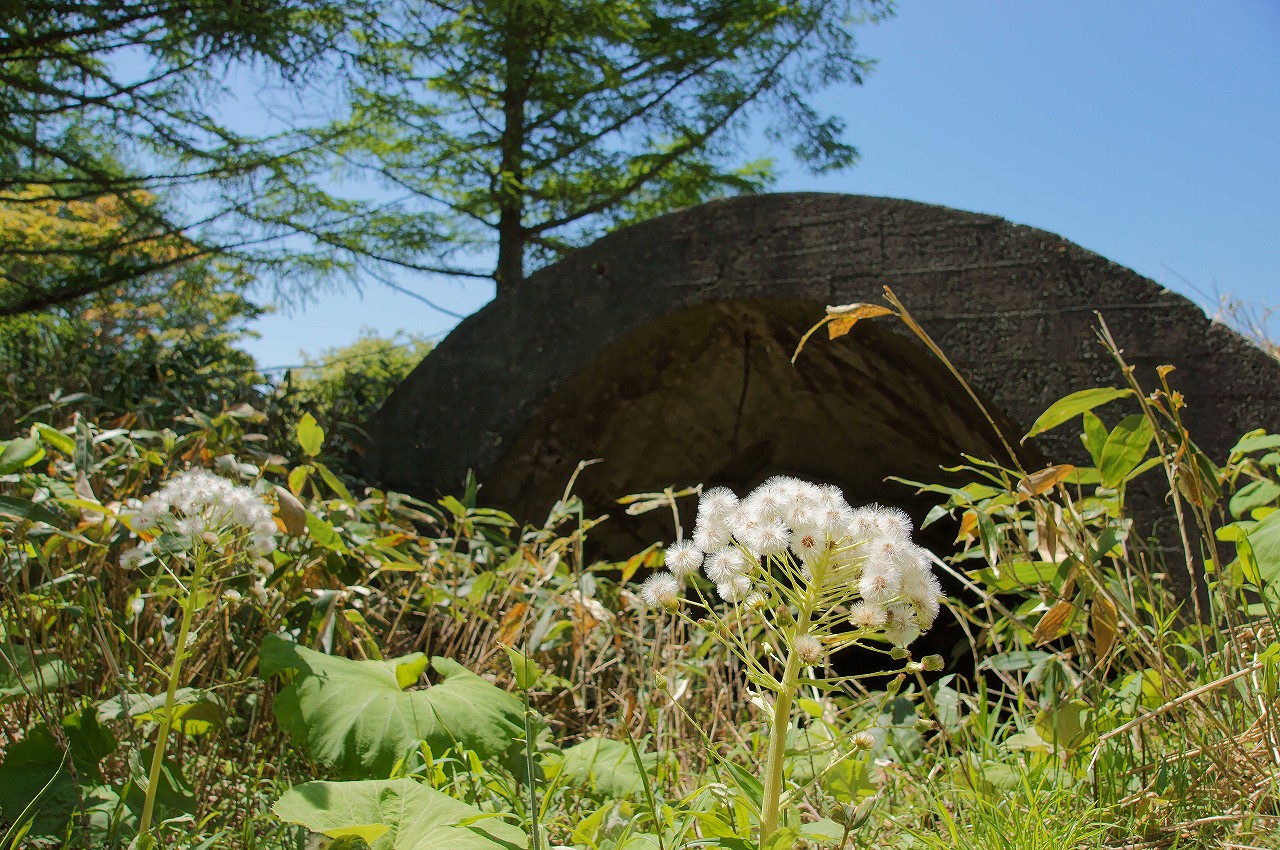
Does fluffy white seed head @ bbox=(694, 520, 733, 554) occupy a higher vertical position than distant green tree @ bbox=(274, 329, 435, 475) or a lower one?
lower

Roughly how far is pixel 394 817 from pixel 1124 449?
44.1 inches

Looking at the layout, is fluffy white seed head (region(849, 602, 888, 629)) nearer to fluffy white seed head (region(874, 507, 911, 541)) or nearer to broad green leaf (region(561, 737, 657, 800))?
fluffy white seed head (region(874, 507, 911, 541))

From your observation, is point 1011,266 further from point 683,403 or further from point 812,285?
point 683,403

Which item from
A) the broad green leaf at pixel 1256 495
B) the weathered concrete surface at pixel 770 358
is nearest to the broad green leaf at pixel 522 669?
the broad green leaf at pixel 1256 495

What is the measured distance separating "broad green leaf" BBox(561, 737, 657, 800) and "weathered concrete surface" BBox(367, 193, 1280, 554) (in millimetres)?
1534

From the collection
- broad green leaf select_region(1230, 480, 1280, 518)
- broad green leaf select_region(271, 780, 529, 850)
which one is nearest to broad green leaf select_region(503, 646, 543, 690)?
broad green leaf select_region(271, 780, 529, 850)

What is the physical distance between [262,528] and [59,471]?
3.58ft

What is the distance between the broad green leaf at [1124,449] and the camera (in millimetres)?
1335

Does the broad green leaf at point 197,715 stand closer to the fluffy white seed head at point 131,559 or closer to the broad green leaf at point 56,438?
the fluffy white seed head at point 131,559

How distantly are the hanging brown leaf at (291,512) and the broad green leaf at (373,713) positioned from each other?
0.28 metres

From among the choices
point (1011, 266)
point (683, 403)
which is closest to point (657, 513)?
point (683, 403)

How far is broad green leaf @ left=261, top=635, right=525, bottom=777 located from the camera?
128 centimetres

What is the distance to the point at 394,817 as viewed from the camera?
3.28ft

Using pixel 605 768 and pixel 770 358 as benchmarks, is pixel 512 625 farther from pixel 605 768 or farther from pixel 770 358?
pixel 770 358
